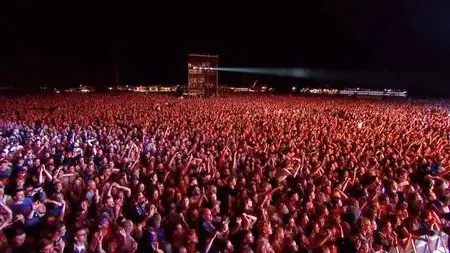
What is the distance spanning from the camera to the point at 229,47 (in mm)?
67688

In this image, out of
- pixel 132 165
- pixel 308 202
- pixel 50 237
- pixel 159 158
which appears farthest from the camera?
pixel 159 158

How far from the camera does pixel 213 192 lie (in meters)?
7.28

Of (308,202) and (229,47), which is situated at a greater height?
Answer: (229,47)

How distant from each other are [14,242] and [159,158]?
5003 millimetres

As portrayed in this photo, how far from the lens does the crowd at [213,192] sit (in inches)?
224

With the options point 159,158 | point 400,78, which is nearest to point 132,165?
point 159,158

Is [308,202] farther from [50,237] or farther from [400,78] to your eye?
[400,78]

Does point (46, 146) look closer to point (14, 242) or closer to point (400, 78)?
point (14, 242)

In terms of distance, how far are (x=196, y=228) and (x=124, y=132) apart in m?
8.98

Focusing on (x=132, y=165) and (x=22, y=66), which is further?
(x=22, y=66)

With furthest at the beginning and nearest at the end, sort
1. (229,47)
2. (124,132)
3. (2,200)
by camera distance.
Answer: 1. (229,47)
2. (124,132)
3. (2,200)

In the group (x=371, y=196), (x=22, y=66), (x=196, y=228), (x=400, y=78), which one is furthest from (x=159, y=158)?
(x=400, y=78)

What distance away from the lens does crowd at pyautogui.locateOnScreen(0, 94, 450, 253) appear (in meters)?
5.70

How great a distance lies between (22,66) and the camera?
53281mm
